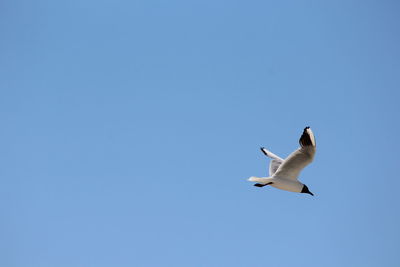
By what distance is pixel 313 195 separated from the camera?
786 inches

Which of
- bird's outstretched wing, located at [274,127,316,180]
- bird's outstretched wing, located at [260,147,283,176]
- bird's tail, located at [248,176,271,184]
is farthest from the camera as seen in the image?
bird's outstretched wing, located at [260,147,283,176]

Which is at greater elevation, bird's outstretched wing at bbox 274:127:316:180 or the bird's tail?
bird's outstretched wing at bbox 274:127:316:180

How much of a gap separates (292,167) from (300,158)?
25.7 inches

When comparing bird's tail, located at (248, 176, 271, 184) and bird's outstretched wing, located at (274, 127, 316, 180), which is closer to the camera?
bird's outstretched wing, located at (274, 127, 316, 180)

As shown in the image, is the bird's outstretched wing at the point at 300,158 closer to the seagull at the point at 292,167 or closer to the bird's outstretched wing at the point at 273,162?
the seagull at the point at 292,167

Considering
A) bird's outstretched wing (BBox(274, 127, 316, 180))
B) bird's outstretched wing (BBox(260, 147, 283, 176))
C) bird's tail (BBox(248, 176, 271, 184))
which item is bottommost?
bird's tail (BBox(248, 176, 271, 184))

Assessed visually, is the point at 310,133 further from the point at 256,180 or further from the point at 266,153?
the point at 266,153

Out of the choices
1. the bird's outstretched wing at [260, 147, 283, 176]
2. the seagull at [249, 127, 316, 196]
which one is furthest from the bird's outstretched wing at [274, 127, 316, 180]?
the bird's outstretched wing at [260, 147, 283, 176]

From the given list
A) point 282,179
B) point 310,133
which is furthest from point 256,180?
point 310,133

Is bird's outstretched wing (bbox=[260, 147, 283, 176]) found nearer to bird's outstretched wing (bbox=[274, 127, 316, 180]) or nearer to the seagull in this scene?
the seagull

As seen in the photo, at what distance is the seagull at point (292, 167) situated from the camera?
55.6ft

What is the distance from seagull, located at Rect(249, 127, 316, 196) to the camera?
55.6 feet

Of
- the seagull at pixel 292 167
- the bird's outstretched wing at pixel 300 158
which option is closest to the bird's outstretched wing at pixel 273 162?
the seagull at pixel 292 167

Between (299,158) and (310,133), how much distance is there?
1060mm
